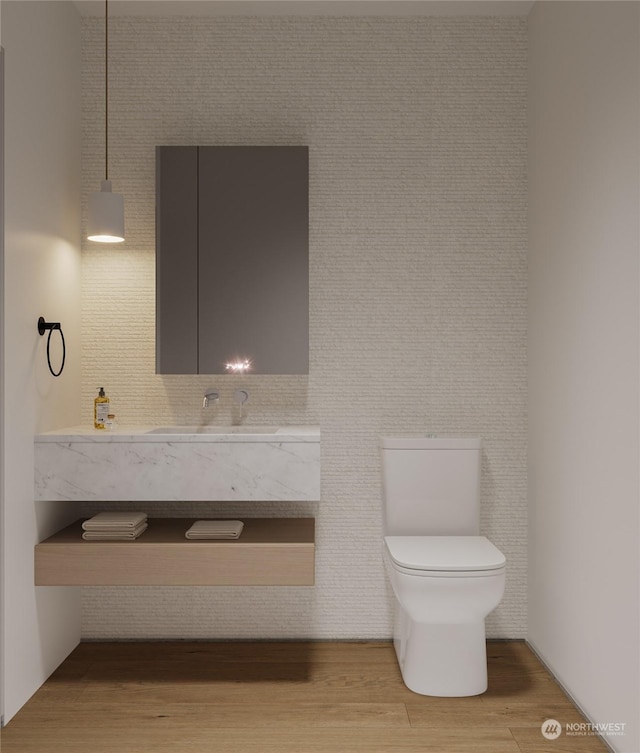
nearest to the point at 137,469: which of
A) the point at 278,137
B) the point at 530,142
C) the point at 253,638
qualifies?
the point at 253,638

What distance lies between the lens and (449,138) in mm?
3021

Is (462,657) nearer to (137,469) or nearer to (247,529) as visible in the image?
(247,529)

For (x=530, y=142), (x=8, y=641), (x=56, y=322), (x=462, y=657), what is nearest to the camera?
(x=8, y=641)

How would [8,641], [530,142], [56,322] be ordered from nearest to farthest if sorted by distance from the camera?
1. [8,641]
2. [56,322]
3. [530,142]

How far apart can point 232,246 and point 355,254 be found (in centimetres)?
55

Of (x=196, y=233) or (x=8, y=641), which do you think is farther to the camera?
(x=196, y=233)

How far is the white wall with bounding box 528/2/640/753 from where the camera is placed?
1.98 m

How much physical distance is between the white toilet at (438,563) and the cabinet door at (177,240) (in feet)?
3.31

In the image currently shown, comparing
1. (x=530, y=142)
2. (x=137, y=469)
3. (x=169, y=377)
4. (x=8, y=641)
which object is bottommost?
(x=8, y=641)

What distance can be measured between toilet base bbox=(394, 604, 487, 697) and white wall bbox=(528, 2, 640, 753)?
1.08 ft

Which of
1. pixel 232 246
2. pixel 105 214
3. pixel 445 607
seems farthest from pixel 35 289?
pixel 445 607

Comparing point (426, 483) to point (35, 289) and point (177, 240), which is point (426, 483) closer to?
point (177, 240)

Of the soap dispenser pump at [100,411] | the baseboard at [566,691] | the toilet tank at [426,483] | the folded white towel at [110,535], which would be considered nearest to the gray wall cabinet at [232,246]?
the soap dispenser pump at [100,411]

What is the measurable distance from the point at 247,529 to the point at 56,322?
1140 mm
